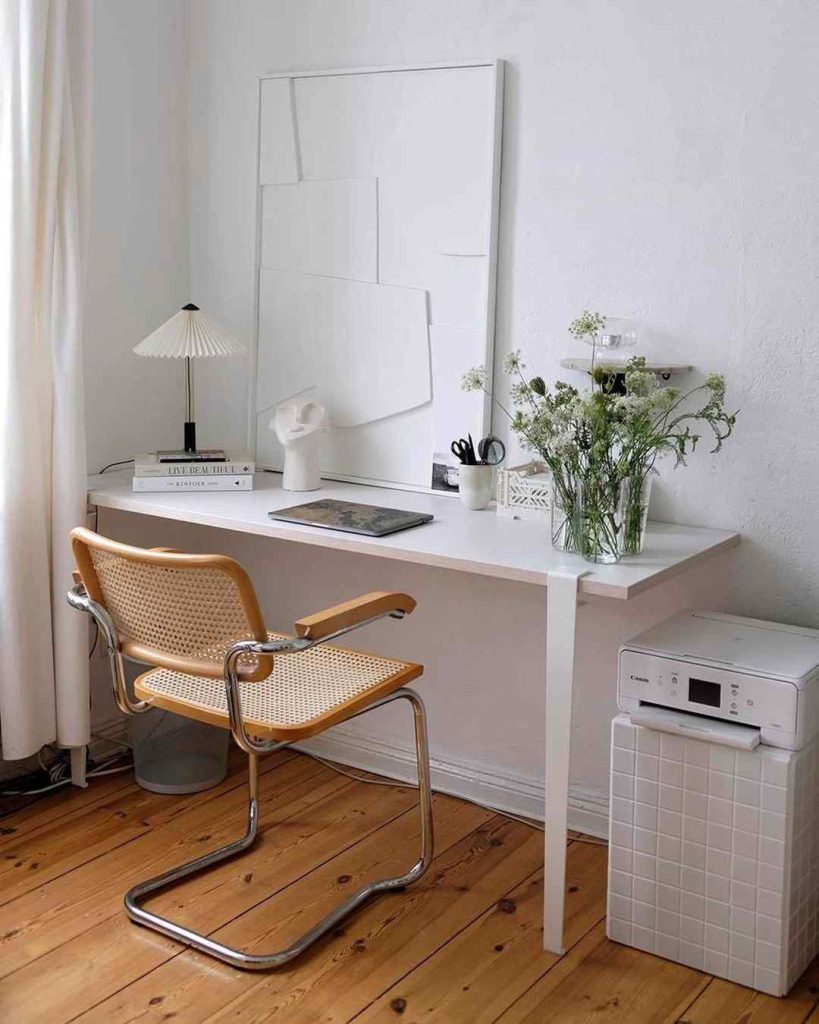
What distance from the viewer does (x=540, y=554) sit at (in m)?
2.29

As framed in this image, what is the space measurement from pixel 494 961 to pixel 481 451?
1070 millimetres

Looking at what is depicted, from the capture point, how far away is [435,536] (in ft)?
7.94

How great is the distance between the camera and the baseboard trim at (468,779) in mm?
2740

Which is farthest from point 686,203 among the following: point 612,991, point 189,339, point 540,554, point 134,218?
point 612,991

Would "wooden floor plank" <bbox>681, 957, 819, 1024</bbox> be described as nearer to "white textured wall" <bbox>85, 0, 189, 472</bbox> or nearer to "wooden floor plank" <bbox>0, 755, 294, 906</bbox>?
"wooden floor plank" <bbox>0, 755, 294, 906</bbox>

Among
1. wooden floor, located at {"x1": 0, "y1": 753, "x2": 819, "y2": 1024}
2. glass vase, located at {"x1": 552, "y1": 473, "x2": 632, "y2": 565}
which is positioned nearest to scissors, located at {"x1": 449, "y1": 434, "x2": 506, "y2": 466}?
glass vase, located at {"x1": 552, "y1": 473, "x2": 632, "y2": 565}

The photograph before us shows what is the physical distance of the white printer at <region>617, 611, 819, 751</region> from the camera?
2072 millimetres

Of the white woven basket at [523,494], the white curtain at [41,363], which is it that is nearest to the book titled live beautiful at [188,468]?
the white curtain at [41,363]

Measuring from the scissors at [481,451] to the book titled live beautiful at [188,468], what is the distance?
1.63 ft

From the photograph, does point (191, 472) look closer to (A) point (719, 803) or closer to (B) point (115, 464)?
(B) point (115, 464)

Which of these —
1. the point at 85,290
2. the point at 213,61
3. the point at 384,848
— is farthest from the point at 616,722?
the point at 213,61

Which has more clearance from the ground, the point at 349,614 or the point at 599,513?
the point at 599,513

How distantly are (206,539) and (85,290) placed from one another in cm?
73

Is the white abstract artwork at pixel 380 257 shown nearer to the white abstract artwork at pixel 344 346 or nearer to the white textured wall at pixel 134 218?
the white abstract artwork at pixel 344 346
